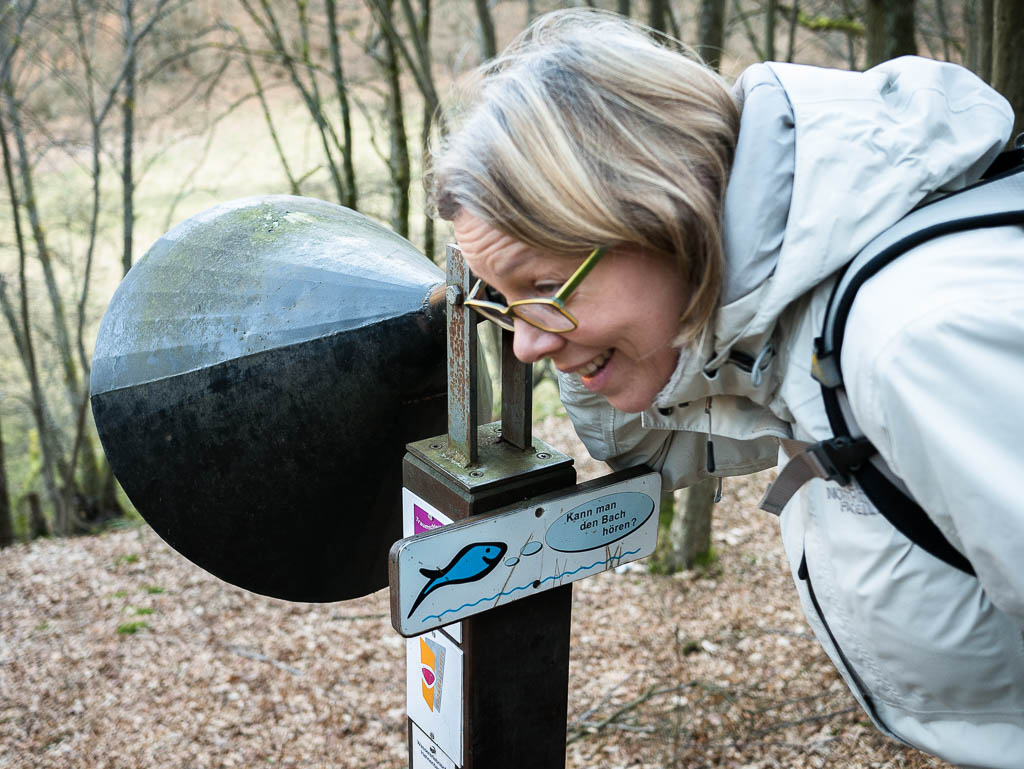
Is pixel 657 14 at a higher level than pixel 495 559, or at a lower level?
higher

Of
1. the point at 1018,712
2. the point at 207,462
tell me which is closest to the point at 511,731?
the point at 207,462

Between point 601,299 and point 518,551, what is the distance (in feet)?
1.93

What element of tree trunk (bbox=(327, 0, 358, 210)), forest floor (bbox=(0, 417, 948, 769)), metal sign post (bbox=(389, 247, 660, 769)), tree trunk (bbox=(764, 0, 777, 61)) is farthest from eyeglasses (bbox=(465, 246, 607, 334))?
tree trunk (bbox=(764, 0, 777, 61))

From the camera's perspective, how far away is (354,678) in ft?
15.6

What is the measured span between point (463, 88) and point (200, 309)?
2.52 feet

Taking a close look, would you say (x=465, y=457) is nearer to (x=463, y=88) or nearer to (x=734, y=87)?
(x=463, y=88)

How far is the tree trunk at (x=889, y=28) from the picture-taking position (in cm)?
473

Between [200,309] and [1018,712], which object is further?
[200,309]

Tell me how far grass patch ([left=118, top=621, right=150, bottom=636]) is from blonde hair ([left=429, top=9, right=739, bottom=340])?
4.92 m

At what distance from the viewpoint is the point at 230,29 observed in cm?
894

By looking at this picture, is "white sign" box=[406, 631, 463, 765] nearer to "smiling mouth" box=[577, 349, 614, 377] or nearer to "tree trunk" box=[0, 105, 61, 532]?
"smiling mouth" box=[577, 349, 614, 377]

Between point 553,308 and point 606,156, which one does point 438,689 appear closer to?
point 553,308

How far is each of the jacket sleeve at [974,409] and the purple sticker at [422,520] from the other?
3.33 ft

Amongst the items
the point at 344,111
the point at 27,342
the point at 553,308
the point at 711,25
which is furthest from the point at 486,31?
the point at 553,308
